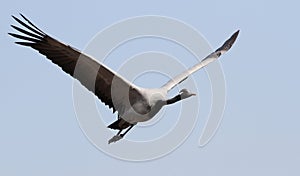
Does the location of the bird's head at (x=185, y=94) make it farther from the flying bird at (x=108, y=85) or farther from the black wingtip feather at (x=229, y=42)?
the black wingtip feather at (x=229, y=42)

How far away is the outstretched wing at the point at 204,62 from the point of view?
102 feet

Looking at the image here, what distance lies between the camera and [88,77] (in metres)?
29.4

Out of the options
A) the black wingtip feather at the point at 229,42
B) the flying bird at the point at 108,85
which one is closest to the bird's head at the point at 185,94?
the flying bird at the point at 108,85

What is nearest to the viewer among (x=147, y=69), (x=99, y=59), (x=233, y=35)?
(x=99, y=59)

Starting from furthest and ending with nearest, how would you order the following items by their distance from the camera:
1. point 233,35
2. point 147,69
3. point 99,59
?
1. point 233,35
2. point 147,69
3. point 99,59

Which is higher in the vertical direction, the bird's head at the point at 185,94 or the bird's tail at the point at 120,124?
the bird's head at the point at 185,94

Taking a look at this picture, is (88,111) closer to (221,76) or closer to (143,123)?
(143,123)

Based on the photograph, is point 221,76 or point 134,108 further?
point 221,76

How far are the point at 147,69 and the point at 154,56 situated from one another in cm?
47

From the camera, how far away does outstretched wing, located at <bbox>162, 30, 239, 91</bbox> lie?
31000mm

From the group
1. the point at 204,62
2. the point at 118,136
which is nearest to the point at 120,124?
the point at 118,136

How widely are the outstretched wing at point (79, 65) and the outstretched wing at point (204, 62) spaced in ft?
5.25

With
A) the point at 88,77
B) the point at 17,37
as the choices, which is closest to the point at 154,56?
the point at 88,77

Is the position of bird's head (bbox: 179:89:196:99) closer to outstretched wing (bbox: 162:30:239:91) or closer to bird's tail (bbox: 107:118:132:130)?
outstretched wing (bbox: 162:30:239:91)
